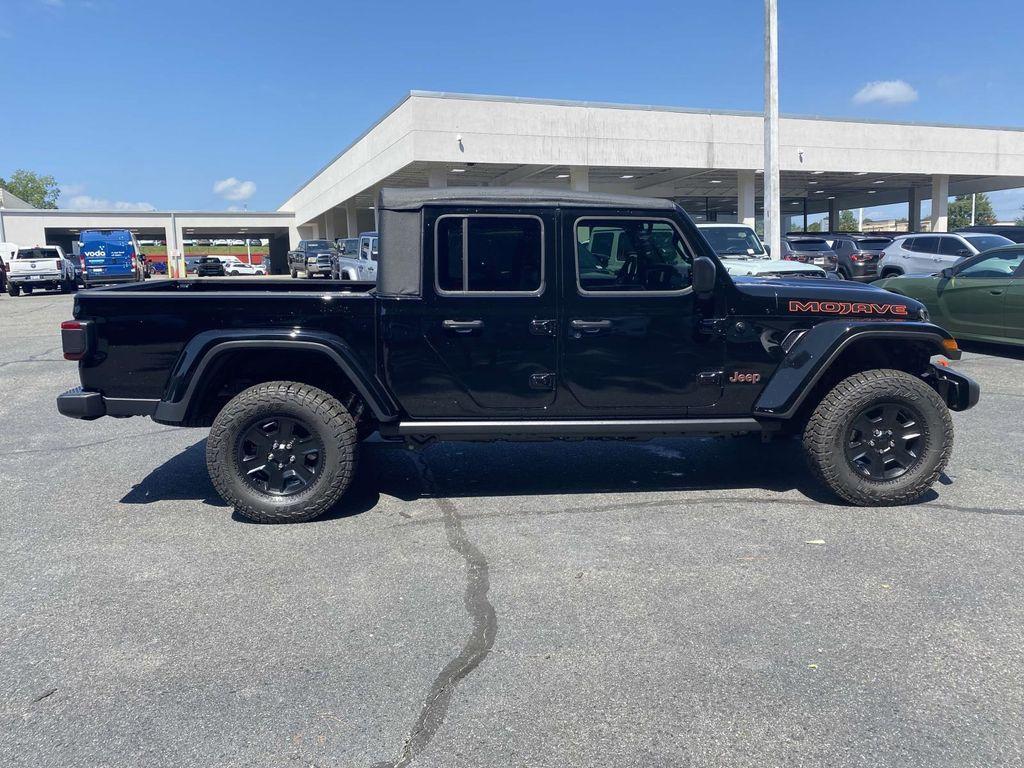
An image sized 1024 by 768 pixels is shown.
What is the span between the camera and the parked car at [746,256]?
12.9 metres

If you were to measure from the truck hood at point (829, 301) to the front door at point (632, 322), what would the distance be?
445mm

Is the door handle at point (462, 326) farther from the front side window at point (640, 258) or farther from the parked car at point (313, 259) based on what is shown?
the parked car at point (313, 259)

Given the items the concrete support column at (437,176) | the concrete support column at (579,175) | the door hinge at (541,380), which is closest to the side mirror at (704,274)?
the door hinge at (541,380)

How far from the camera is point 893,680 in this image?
3154 mm

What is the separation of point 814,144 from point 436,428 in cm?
3006

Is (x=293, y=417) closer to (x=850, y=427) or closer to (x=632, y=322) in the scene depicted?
(x=632, y=322)

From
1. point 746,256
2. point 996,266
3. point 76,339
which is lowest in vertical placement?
point 76,339

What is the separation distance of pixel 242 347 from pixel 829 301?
140 inches

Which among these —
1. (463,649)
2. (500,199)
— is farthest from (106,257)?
(463,649)

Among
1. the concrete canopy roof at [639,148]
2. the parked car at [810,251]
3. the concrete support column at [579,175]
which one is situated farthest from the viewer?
the concrete support column at [579,175]

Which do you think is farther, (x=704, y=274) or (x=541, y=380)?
(x=541, y=380)

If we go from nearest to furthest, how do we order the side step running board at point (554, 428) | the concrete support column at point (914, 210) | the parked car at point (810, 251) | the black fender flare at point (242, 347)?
the black fender flare at point (242, 347) < the side step running board at point (554, 428) < the parked car at point (810, 251) < the concrete support column at point (914, 210)

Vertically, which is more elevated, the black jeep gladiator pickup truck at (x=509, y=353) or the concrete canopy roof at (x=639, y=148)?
the concrete canopy roof at (x=639, y=148)

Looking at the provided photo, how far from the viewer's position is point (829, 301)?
5156mm
